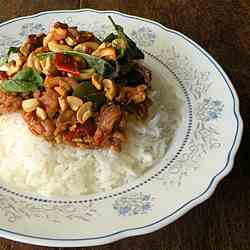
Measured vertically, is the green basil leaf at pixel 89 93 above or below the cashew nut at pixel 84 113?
above

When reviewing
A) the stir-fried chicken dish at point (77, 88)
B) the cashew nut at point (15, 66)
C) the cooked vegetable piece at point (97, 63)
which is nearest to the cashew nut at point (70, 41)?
the stir-fried chicken dish at point (77, 88)

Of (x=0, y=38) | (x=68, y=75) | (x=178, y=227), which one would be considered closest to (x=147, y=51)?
(x=68, y=75)

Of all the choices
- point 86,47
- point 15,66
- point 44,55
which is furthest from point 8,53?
point 86,47

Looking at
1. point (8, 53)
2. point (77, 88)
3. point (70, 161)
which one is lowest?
point (70, 161)

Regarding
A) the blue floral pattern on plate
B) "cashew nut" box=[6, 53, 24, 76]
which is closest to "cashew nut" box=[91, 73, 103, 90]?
"cashew nut" box=[6, 53, 24, 76]

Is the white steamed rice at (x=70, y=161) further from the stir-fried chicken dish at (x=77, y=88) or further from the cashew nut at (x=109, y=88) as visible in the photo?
the cashew nut at (x=109, y=88)

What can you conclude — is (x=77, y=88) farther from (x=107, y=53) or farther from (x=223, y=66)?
(x=223, y=66)
